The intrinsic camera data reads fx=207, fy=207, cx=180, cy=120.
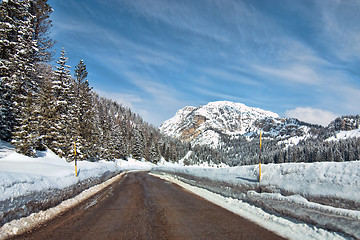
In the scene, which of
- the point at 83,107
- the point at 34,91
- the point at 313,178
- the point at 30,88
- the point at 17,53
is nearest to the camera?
the point at 313,178

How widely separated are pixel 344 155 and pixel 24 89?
387ft

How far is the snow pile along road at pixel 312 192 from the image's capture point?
176 inches

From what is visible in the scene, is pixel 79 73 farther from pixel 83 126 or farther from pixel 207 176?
pixel 207 176

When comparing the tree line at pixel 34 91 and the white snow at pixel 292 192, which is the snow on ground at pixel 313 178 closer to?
the white snow at pixel 292 192

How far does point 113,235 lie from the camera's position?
4766mm

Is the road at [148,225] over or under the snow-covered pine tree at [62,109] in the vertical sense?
under

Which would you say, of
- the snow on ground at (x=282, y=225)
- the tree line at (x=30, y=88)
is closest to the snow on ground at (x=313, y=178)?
the snow on ground at (x=282, y=225)

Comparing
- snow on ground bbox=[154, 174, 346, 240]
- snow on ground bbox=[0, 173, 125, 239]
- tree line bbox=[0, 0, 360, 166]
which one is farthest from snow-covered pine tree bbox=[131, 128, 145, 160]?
snow on ground bbox=[154, 174, 346, 240]

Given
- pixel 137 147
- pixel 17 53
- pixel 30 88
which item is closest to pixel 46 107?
pixel 30 88

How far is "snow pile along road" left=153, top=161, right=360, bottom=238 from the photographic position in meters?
4.48

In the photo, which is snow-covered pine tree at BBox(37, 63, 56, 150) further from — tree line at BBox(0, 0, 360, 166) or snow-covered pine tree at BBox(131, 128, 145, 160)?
snow-covered pine tree at BBox(131, 128, 145, 160)

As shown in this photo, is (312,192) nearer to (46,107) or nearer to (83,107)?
(46,107)

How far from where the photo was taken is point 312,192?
213 inches

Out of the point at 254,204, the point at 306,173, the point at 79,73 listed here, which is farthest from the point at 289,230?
the point at 79,73
